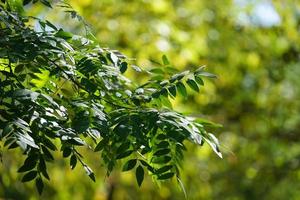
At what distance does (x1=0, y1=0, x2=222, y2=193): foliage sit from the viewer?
5.49 feet

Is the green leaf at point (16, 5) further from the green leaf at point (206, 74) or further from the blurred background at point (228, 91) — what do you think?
the blurred background at point (228, 91)

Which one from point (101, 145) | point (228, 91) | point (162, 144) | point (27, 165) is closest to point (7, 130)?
point (27, 165)

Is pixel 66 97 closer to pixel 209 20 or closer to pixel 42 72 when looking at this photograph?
pixel 42 72

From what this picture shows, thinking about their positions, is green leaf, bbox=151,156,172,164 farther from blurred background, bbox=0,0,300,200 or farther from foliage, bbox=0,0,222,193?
blurred background, bbox=0,0,300,200

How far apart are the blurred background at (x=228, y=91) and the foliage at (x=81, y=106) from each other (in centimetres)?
322

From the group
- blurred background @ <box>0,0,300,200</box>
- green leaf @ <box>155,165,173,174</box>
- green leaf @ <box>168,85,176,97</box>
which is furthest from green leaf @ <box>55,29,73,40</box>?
blurred background @ <box>0,0,300,200</box>

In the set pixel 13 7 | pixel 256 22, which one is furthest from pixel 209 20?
pixel 13 7

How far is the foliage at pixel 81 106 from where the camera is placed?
1.67 meters

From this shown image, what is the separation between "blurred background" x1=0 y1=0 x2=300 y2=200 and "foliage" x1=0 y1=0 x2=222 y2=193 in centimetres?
322

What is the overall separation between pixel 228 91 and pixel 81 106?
4.83 m

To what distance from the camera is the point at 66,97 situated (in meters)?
1.87

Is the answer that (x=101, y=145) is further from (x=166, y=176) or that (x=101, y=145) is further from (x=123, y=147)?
(x=166, y=176)

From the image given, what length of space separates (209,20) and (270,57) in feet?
2.14

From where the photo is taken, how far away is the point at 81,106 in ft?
5.72
